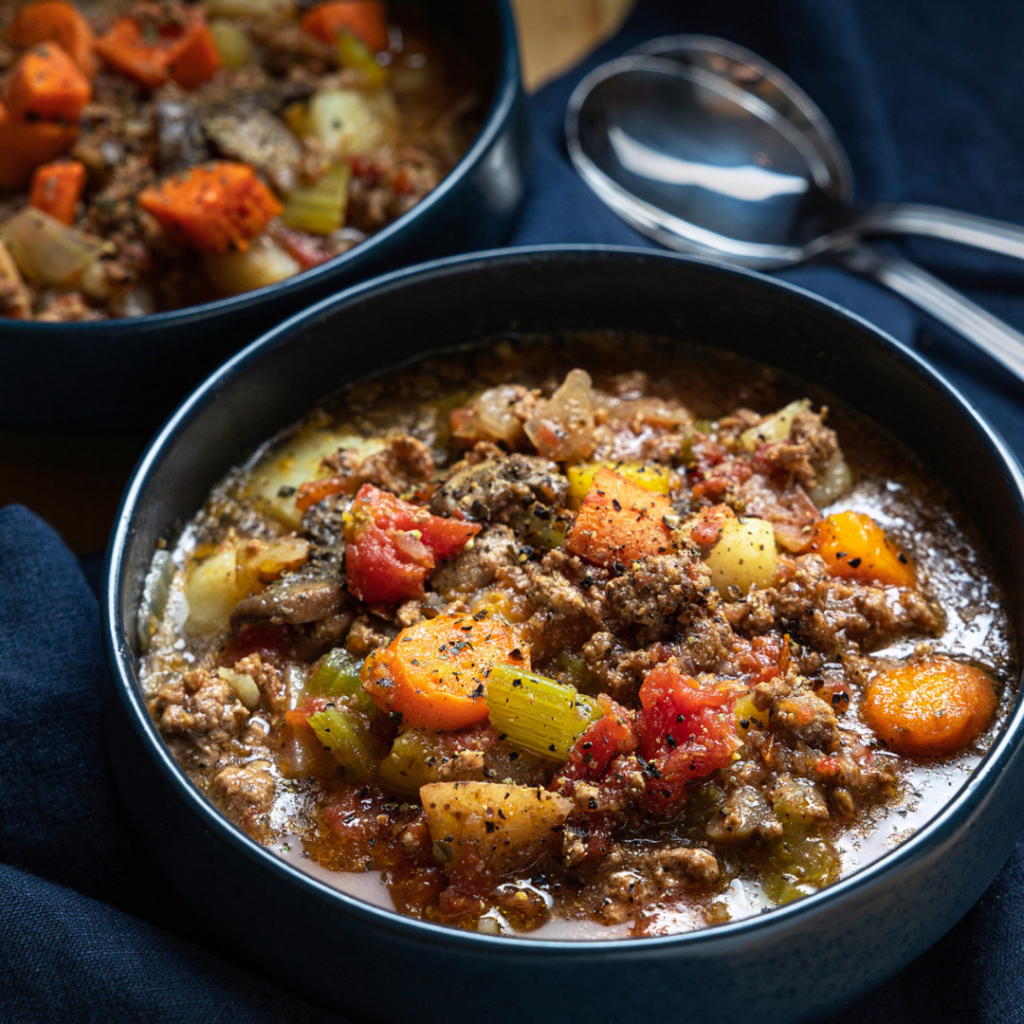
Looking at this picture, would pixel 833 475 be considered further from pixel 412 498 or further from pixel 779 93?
pixel 779 93

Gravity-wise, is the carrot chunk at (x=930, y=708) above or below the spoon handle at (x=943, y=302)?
below

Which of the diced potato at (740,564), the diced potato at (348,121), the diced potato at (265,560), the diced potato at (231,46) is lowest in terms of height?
the diced potato at (265,560)

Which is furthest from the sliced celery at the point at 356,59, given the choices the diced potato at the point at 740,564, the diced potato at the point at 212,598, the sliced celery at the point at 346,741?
the sliced celery at the point at 346,741

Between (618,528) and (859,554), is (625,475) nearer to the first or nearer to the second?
(618,528)

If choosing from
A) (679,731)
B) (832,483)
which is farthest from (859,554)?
(679,731)

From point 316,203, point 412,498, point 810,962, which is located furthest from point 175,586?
point 810,962

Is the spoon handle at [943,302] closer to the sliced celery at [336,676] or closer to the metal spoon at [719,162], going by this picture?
the metal spoon at [719,162]
